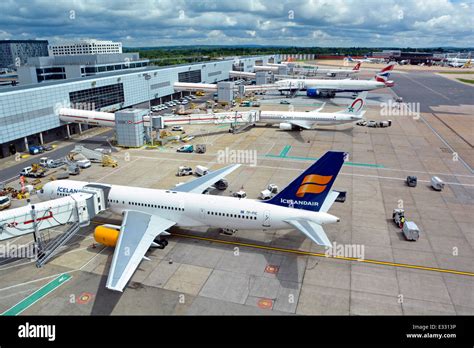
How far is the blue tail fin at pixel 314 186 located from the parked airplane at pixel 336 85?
109880mm

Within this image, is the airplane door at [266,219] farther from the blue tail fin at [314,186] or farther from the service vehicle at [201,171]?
the service vehicle at [201,171]

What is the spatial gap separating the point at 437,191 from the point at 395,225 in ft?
48.8

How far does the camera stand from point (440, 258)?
31.9 m

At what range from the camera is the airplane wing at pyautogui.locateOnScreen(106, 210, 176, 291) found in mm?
24303

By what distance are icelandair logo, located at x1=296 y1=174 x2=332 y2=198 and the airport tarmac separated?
6719 millimetres

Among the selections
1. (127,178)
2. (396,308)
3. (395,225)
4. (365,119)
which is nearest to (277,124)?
(365,119)

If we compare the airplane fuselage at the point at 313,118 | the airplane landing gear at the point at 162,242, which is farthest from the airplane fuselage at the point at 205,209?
the airplane fuselage at the point at 313,118

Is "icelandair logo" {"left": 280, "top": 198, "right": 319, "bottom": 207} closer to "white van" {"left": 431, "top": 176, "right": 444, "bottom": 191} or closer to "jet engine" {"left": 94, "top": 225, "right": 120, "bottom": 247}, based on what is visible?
"jet engine" {"left": 94, "top": 225, "right": 120, "bottom": 247}

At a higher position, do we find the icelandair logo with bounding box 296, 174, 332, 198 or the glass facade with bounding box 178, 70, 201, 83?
the glass facade with bounding box 178, 70, 201, 83

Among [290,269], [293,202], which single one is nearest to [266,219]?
[293,202]

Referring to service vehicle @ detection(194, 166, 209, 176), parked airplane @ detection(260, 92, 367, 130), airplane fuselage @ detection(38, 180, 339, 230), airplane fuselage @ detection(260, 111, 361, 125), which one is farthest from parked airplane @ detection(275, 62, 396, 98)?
airplane fuselage @ detection(38, 180, 339, 230)

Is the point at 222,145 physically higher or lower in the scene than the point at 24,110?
lower

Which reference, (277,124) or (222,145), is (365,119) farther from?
(222,145)

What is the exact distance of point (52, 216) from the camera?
32.8 meters
